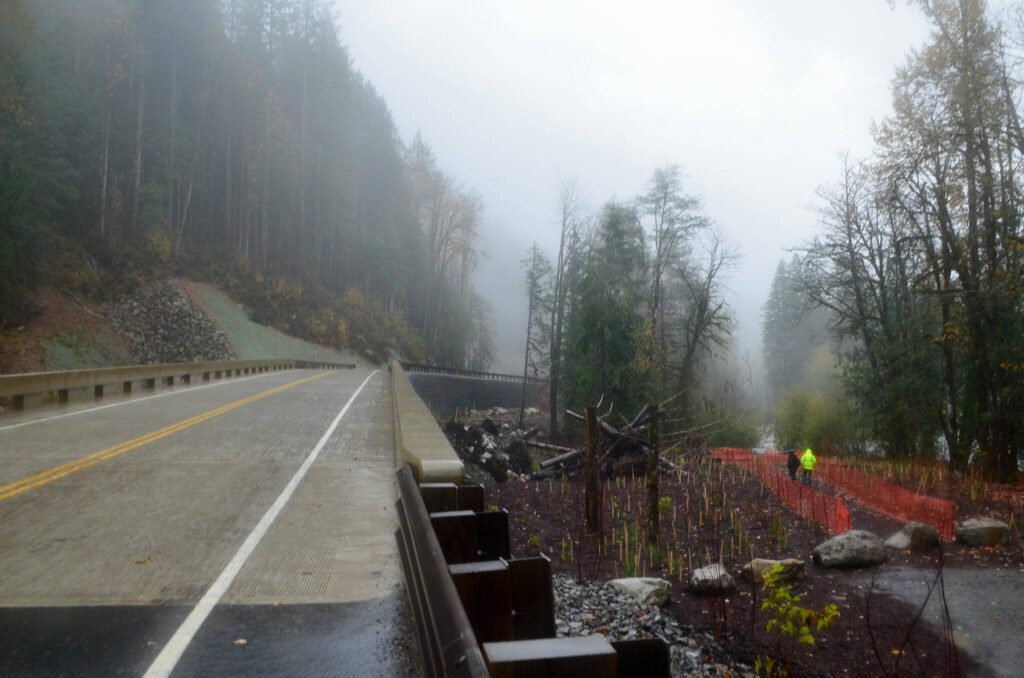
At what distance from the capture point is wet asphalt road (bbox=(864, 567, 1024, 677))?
402 inches

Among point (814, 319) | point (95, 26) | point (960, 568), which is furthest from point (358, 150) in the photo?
point (960, 568)

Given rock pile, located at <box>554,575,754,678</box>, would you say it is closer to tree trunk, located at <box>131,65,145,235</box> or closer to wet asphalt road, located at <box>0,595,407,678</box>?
wet asphalt road, located at <box>0,595,407,678</box>

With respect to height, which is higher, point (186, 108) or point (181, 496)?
point (186, 108)

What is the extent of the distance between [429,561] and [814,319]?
92.2 meters

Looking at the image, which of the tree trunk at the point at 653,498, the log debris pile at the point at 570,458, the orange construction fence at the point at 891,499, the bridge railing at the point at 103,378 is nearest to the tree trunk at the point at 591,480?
the tree trunk at the point at 653,498

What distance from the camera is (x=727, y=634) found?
30.7ft

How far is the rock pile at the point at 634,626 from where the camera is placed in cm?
752

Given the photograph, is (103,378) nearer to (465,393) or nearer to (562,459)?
(562,459)

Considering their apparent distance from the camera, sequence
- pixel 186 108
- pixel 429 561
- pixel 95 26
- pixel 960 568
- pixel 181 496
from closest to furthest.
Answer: pixel 429 561
pixel 181 496
pixel 960 568
pixel 95 26
pixel 186 108

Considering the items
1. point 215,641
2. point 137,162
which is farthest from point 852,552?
point 137,162

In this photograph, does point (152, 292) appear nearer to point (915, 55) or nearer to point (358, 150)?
point (915, 55)

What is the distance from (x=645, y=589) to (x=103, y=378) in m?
18.1

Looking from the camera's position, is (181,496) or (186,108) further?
(186,108)

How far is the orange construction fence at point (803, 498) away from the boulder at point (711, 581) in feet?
22.2
